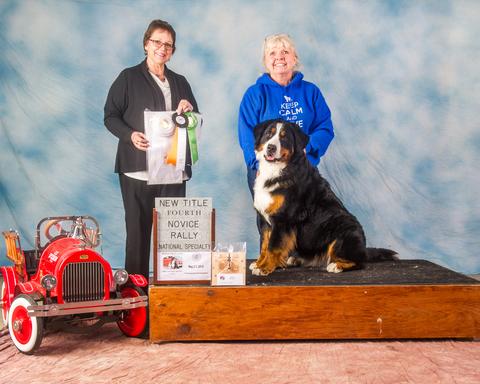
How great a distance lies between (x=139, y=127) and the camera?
4.05 m

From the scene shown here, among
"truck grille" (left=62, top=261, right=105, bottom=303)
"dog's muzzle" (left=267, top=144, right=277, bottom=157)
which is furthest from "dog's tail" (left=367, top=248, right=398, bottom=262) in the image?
"truck grille" (left=62, top=261, right=105, bottom=303)

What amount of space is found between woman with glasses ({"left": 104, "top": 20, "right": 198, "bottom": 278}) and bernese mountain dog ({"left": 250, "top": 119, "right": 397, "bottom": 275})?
2.89 feet

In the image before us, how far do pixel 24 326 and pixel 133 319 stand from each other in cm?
51

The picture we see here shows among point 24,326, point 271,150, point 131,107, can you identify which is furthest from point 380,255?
point 24,326

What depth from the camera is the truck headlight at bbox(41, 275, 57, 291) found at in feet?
9.43

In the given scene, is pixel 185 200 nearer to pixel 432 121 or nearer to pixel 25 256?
pixel 25 256

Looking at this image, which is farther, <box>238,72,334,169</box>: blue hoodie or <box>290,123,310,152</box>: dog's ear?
<box>238,72,334,169</box>: blue hoodie

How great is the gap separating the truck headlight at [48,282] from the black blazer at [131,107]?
124cm

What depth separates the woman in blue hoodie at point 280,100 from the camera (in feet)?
12.3

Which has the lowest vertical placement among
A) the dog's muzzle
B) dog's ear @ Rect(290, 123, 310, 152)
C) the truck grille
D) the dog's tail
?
the truck grille

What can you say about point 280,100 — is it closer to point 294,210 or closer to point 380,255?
point 294,210

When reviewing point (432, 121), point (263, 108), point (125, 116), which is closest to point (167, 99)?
point (125, 116)

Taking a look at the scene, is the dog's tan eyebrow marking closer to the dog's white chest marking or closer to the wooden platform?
the dog's white chest marking

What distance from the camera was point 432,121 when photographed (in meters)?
4.85
